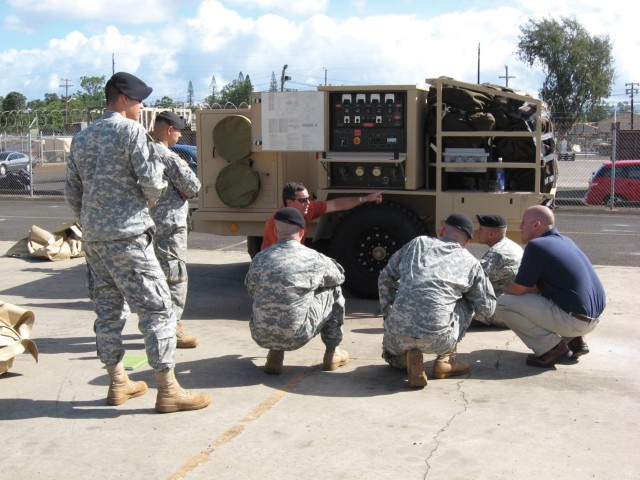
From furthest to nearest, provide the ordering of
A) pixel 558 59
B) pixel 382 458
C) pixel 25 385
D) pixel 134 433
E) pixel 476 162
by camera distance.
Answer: pixel 558 59
pixel 476 162
pixel 25 385
pixel 134 433
pixel 382 458

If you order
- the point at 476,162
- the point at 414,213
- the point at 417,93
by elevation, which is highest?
the point at 417,93

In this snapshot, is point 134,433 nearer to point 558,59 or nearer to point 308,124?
point 308,124

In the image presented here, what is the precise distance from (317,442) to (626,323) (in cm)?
401

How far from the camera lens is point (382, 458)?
4387 millimetres

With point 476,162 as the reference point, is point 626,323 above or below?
below

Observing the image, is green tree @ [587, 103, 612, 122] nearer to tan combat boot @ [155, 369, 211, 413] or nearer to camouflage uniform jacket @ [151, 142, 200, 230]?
camouflage uniform jacket @ [151, 142, 200, 230]

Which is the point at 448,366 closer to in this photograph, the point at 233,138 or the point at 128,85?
the point at 128,85

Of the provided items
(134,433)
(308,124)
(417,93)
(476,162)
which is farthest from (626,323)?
(134,433)

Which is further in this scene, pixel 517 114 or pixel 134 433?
pixel 517 114

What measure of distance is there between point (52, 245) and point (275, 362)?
639 centimetres

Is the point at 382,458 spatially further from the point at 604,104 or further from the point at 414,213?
→ the point at 604,104

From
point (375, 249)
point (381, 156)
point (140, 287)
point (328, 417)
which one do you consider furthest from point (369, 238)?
point (140, 287)

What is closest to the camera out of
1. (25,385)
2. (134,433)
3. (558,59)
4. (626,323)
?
(134,433)

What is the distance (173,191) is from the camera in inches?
254
